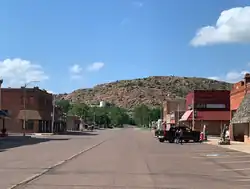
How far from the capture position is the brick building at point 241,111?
51.6 metres

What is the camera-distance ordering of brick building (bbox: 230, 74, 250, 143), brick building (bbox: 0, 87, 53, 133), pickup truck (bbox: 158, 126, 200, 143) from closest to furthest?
brick building (bbox: 230, 74, 250, 143) → pickup truck (bbox: 158, 126, 200, 143) → brick building (bbox: 0, 87, 53, 133)

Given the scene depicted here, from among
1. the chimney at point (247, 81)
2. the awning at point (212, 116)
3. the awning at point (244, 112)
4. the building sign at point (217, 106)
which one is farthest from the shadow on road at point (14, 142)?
the building sign at point (217, 106)

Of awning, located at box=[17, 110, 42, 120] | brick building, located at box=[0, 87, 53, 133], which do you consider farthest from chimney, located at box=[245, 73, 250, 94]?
awning, located at box=[17, 110, 42, 120]

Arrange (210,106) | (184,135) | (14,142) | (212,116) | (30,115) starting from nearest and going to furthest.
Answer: (14,142), (184,135), (212,116), (210,106), (30,115)

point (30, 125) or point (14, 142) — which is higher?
point (30, 125)

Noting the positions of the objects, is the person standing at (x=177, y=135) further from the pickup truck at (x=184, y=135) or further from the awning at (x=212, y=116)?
the awning at (x=212, y=116)

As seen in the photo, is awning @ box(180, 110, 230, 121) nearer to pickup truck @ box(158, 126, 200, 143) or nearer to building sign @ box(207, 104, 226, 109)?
building sign @ box(207, 104, 226, 109)

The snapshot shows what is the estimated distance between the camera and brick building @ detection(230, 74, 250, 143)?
51594 millimetres

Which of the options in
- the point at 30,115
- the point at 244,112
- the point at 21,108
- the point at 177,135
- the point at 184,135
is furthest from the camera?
the point at 21,108

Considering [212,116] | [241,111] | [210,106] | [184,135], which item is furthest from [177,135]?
[210,106]

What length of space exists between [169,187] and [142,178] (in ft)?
9.15

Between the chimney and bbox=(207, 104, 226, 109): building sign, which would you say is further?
bbox=(207, 104, 226, 109): building sign

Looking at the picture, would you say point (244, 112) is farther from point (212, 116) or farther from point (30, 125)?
point (30, 125)

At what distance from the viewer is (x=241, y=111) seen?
53.1 metres
